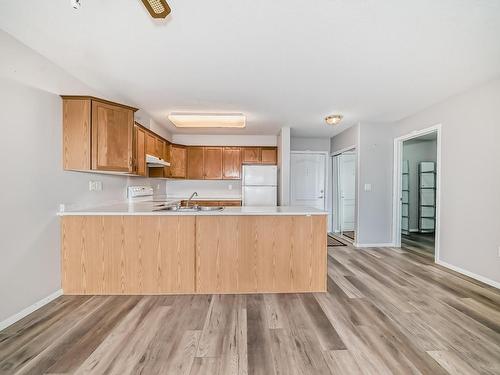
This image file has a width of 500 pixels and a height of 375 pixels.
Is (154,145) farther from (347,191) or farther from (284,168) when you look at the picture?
(347,191)

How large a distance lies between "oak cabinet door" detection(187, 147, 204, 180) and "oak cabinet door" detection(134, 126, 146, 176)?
6.04 ft

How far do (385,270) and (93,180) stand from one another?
4.10 metres

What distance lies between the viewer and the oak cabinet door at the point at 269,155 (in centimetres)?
534

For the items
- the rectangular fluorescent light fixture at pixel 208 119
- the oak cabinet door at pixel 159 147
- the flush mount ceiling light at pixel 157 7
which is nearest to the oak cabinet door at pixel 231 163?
the rectangular fluorescent light fixture at pixel 208 119

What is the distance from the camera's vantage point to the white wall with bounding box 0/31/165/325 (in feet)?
6.16

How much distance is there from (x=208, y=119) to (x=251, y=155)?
1.69 metres

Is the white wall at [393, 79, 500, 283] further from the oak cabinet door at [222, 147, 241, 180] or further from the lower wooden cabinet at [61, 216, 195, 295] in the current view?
the oak cabinet door at [222, 147, 241, 180]

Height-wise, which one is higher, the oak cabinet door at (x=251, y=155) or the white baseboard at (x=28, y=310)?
A: the oak cabinet door at (x=251, y=155)

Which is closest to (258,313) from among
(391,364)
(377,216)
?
(391,364)

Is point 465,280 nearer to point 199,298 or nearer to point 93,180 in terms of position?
point 199,298

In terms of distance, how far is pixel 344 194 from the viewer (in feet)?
18.6

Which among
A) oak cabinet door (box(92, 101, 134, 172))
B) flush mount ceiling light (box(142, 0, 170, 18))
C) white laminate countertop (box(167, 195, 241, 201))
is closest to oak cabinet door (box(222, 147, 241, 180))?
white laminate countertop (box(167, 195, 241, 201))

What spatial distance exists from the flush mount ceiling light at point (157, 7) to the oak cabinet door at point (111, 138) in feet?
5.16

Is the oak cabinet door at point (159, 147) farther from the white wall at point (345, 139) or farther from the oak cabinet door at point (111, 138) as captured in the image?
the white wall at point (345, 139)
